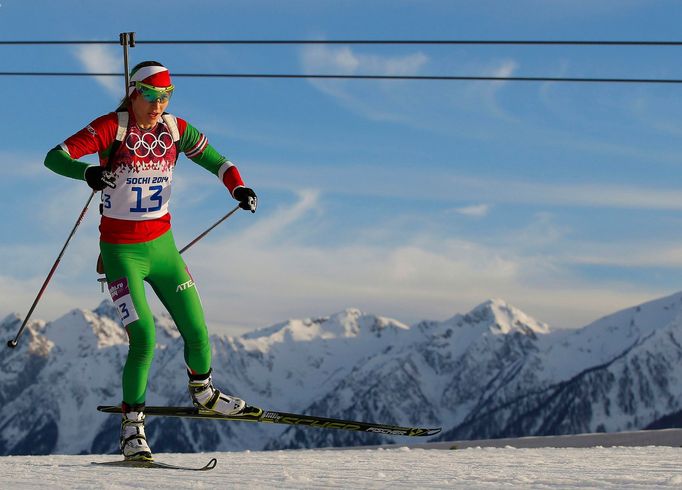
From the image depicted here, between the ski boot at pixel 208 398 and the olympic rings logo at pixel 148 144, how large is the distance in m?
2.06

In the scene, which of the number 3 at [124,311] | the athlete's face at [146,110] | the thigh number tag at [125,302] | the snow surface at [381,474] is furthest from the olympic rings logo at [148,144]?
the snow surface at [381,474]

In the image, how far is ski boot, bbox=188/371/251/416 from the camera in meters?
9.47

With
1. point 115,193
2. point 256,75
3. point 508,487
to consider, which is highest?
point 256,75

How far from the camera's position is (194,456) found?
11906mm

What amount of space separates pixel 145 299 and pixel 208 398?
1.11 metres

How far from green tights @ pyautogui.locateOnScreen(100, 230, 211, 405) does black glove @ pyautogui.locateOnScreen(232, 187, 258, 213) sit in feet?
2.42

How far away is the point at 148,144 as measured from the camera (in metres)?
Result: 8.99

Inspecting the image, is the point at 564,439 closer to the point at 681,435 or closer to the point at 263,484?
the point at 681,435

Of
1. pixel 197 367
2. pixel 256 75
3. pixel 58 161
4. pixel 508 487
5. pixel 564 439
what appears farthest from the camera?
pixel 564 439

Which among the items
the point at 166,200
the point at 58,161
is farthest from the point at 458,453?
the point at 58,161

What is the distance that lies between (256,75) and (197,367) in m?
3.91

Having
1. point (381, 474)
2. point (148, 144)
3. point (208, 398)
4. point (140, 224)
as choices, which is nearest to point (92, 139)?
point (148, 144)

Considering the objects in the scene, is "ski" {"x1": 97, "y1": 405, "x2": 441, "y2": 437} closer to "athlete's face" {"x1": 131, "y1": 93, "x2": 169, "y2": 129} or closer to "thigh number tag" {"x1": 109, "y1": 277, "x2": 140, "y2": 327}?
"thigh number tag" {"x1": 109, "y1": 277, "x2": 140, "y2": 327}

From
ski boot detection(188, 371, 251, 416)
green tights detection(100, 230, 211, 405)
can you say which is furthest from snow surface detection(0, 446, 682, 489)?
green tights detection(100, 230, 211, 405)
